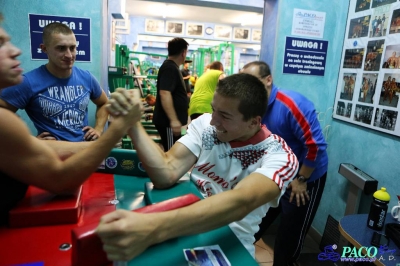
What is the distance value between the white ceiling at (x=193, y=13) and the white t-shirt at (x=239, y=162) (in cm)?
828

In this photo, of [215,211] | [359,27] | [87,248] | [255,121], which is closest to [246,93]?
[255,121]

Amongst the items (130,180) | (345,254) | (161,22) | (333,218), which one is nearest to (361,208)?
(333,218)

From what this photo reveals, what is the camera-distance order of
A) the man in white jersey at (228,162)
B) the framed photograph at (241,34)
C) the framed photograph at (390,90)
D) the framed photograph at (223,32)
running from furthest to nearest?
1. the framed photograph at (241,34)
2. the framed photograph at (223,32)
3. the framed photograph at (390,90)
4. the man in white jersey at (228,162)

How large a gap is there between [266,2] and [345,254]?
2.42 meters

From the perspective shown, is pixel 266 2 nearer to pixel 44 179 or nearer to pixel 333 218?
pixel 333 218

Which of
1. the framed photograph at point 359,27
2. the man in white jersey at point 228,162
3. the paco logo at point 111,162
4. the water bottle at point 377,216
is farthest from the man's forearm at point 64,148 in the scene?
the framed photograph at point 359,27

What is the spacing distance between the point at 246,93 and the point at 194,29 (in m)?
11.5

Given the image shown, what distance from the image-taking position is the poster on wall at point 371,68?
→ 7.28 ft

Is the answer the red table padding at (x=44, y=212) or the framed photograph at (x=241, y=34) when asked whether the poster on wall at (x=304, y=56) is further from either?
the framed photograph at (x=241, y=34)

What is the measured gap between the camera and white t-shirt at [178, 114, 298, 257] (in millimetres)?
1274

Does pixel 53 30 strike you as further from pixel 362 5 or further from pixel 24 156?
pixel 362 5

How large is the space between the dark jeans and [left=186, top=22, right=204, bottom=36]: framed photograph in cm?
1092

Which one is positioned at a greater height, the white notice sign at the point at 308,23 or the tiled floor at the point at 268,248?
the white notice sign at the point at 308,23

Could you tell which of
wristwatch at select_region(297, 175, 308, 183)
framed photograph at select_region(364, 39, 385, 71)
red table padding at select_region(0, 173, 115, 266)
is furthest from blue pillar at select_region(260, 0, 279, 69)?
red table padding at select_region(0, 173, 115, 266)
